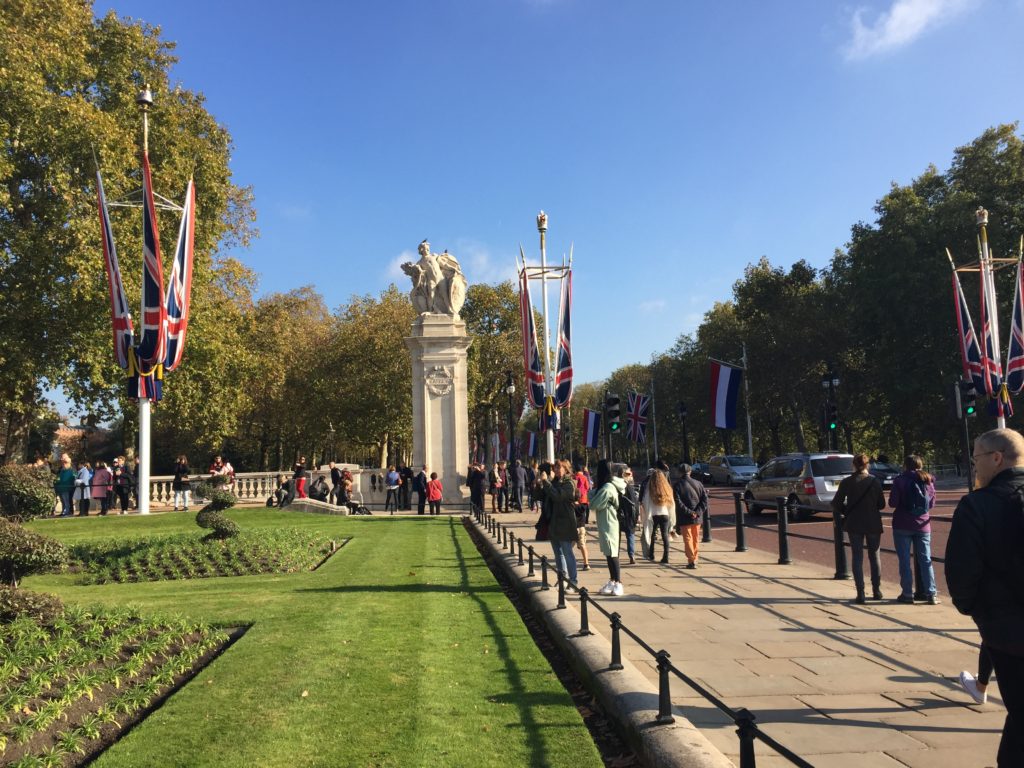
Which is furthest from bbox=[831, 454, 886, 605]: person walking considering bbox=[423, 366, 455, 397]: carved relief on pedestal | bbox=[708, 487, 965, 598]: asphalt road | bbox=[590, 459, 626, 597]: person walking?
bbox=[423, 366, 455, 397]: carved relief on pedestal

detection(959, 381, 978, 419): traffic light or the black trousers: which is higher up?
detection(959, 381, 978, 419): traffic light

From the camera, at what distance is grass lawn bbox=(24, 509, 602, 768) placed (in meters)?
4.96

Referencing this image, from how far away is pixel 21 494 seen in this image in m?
7.78

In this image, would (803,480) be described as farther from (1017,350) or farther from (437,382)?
(437,382)

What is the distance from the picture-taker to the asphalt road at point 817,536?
40.4 feet

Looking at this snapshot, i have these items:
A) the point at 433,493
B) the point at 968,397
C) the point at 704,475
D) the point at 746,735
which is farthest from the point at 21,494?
the point at 704,475

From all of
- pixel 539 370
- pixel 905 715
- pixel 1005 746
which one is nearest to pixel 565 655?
pixel 905 715

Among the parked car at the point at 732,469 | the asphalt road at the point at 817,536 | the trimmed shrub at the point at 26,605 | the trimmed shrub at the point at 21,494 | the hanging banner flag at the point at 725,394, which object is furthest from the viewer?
the parked car at the point at 732,469

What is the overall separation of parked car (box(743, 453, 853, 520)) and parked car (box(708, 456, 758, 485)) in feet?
62.1

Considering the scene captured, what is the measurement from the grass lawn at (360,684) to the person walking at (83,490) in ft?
57.3

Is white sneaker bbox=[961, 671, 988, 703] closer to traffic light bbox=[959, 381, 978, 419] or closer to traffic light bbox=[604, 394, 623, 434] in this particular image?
traffic light bbox=[604, 394, 623, 434]

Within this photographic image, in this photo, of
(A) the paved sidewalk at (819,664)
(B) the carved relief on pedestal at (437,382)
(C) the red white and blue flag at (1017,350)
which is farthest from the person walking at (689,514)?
(B) the carved relief on pedestal at (437,382)

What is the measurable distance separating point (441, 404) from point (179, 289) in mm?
12223

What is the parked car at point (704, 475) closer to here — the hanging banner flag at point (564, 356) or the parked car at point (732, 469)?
the parked car at point (732, 469)
